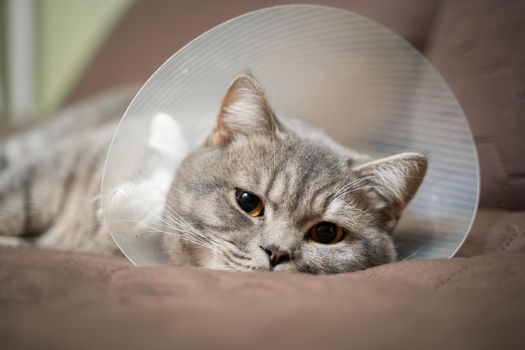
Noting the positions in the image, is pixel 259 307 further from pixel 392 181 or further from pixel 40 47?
pixel 40 47

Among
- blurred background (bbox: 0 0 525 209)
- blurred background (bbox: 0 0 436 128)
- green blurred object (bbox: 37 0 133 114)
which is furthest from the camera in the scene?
green blurred object (bbox: 37 0 133 114)

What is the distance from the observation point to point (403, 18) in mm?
1701

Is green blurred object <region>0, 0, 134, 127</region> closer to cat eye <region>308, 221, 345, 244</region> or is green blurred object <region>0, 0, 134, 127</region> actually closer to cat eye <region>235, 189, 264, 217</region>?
cat eye <region>235, 189, 264, 217</region>

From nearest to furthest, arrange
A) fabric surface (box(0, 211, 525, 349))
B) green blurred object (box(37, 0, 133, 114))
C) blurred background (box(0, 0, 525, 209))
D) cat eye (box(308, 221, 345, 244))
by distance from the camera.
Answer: fabric surface (box(0, 211, 525, 349)) → cat eye (box(308, 221, 345, 244)) → blurred background (box(0, 0, 525, 209)) → green blurred object (box(37, 0, 133, 114))

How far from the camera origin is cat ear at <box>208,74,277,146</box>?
1032mm

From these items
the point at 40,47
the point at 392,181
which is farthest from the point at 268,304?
the point at 40,47

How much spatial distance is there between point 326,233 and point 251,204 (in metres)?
0.18

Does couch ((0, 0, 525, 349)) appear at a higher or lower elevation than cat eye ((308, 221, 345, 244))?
higher

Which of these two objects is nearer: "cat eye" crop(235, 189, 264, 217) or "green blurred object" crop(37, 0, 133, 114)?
"cat eye" crop(235, 189, 264, 217)

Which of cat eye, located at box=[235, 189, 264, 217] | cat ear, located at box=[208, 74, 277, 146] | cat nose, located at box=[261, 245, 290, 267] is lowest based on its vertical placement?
cat nose, located at box=[261, 245, 290, 267]

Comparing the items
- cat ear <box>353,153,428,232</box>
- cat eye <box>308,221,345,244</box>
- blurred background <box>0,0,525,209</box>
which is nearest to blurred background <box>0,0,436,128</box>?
blurred background <box>0,0,525,209</box>

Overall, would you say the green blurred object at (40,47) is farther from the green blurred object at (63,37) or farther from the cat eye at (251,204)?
the cat eye at (251,204)

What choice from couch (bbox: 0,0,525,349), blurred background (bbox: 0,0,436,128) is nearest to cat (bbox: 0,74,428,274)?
couch (bbox: 0,0,525,349)

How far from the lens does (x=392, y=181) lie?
109 cm
